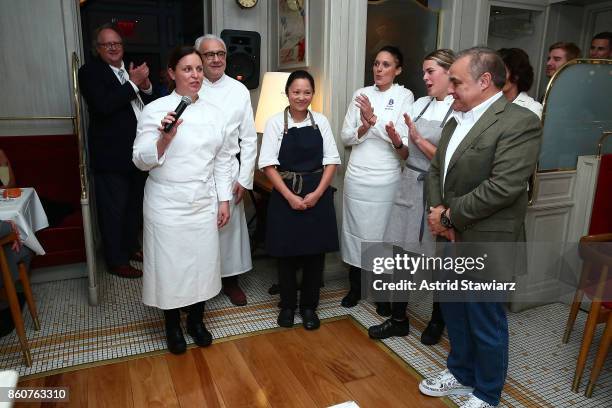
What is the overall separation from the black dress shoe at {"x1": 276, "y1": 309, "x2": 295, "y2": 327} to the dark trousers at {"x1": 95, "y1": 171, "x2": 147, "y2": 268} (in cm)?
135

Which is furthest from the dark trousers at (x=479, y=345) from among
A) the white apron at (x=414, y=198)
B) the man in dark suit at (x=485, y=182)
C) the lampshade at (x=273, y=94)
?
the lampshade at (x=273, y=94)

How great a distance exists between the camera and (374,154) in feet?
8.49

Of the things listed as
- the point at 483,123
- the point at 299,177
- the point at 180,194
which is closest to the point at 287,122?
the point at 299,177

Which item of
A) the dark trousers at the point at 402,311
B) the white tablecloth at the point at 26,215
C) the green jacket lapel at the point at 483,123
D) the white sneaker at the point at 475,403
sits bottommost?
the white sneaker at the point at 475,403

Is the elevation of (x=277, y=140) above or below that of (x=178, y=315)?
above

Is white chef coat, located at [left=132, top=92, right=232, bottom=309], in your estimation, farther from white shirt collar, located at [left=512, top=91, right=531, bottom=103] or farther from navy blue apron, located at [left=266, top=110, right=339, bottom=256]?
white shirt collar, located at [left=512, top=91, right=531, bottom=103]

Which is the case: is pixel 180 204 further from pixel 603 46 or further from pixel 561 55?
pixel 603 46

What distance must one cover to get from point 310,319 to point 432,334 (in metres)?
0.66

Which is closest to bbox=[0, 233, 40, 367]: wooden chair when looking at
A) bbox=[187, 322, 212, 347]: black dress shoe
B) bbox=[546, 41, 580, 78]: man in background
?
bbox=[187, 322, 212, 347]: black dress shoe

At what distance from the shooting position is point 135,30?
225 inches

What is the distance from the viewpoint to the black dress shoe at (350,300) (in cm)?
288

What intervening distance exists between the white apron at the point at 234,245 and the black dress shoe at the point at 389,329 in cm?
90

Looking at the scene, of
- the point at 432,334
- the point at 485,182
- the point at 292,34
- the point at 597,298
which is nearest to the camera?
the point at 485,182

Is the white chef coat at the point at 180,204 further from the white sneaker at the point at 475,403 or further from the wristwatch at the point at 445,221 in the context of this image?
the white sneaker at the point at 475,403
